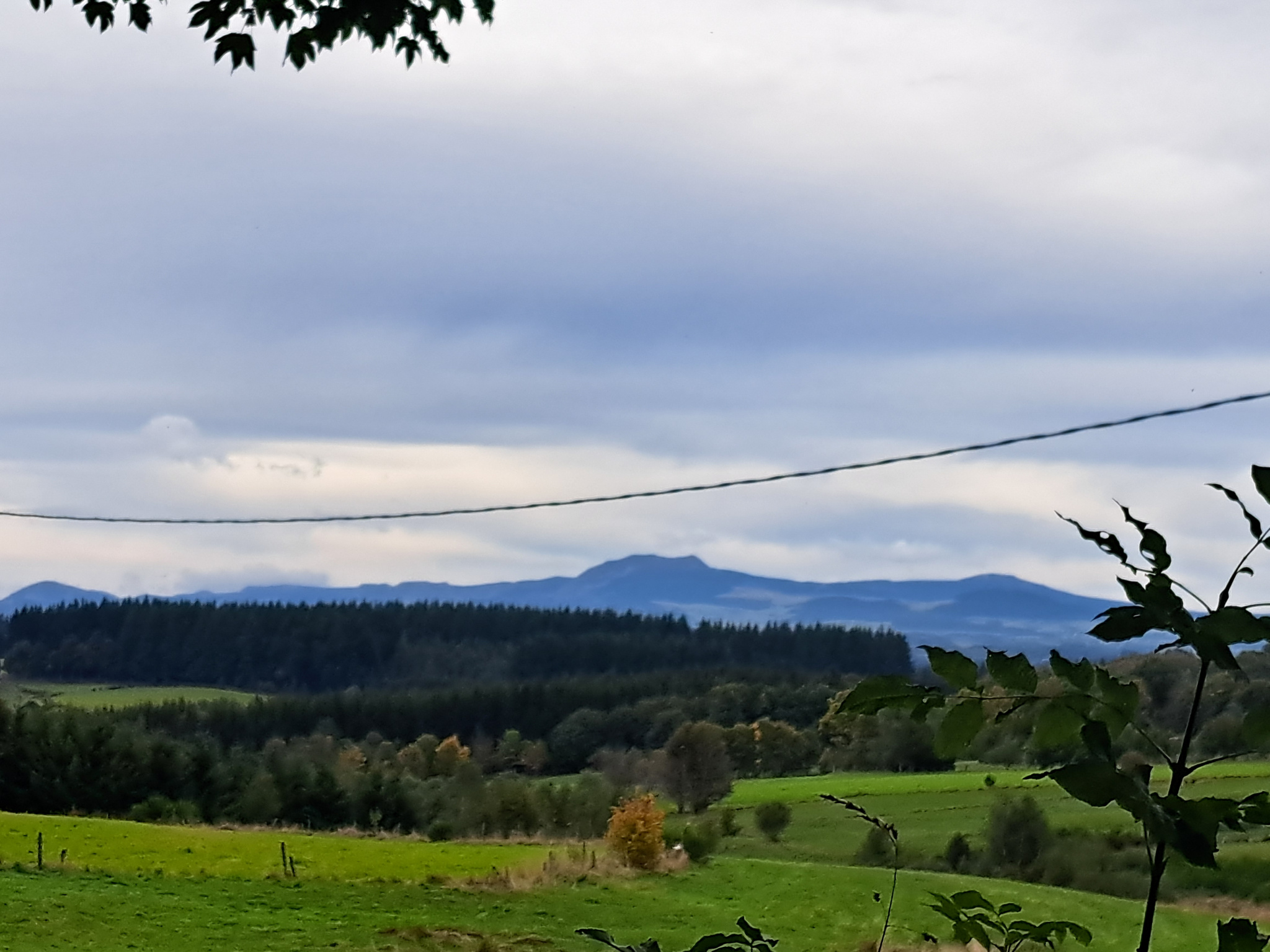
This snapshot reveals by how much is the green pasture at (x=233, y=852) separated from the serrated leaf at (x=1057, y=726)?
95.3ft

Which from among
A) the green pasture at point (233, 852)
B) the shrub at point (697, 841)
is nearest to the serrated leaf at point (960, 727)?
the green pasture at point (233, 852)

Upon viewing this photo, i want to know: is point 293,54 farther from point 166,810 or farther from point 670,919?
point 166,810

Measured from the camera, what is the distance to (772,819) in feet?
145

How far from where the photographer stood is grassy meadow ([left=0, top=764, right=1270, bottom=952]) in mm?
21625

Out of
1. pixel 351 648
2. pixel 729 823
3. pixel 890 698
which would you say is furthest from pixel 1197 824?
pixel 351 648

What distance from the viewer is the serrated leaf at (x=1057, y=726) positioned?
1.24 metres

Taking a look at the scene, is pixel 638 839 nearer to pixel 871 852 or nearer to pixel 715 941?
pixel 871 852

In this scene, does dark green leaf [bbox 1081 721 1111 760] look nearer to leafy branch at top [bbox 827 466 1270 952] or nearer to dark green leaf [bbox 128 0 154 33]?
leafy branch at top [bbox 827 466 1270 952]

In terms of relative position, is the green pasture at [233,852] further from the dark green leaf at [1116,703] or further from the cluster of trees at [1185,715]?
the dark green leaf at [1116,703]

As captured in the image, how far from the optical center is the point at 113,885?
25.3 metres

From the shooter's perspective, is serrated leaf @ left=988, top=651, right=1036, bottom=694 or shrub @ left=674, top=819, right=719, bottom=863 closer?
serrated leaf @ left=988, top=651, right=1036, bottom=694

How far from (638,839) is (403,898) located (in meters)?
7.55

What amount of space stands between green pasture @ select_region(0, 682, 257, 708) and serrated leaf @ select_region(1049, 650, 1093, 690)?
91.6 m

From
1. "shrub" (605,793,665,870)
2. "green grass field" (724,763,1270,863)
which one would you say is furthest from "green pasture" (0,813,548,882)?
"green grass field" (724,763,1270,863)
